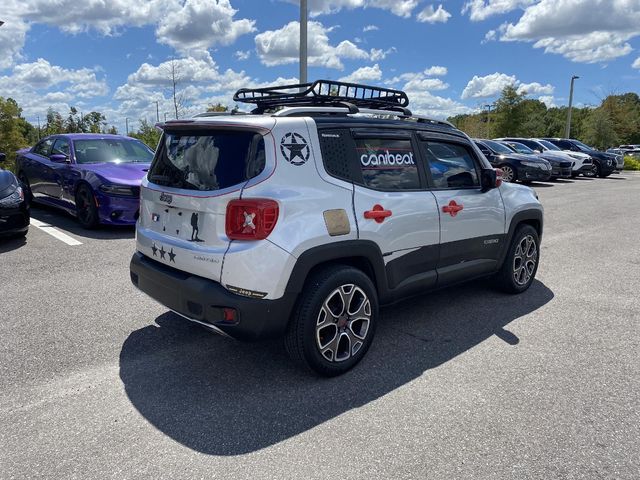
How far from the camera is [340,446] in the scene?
2600mm

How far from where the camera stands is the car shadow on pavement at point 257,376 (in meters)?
2.77

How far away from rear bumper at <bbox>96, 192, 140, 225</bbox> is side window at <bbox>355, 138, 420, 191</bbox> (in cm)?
499

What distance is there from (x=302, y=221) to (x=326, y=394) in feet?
3.58

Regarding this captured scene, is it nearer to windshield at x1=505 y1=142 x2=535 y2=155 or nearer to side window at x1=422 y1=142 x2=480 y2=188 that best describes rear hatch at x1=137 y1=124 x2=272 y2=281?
side window at x1=422 y1=142 x2=480 y2=188

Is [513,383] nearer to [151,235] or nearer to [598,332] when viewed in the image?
[598,332]

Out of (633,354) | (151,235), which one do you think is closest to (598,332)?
(633,354)

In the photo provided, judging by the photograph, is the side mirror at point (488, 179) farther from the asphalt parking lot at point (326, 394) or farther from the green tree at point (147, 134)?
the green tree at point (147, 134)

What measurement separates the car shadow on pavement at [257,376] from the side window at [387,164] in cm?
124

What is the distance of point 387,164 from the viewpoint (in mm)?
3680

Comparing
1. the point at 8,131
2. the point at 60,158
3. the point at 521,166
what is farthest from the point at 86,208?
the point at 8,131

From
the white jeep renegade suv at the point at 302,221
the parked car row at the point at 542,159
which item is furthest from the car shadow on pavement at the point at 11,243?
the parked car row at the point at 542,159

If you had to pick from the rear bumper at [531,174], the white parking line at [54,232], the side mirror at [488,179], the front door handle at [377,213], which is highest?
the side mirror at [488,179]

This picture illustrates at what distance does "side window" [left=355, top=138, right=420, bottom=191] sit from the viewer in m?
3.51

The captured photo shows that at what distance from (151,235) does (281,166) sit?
1.20m
